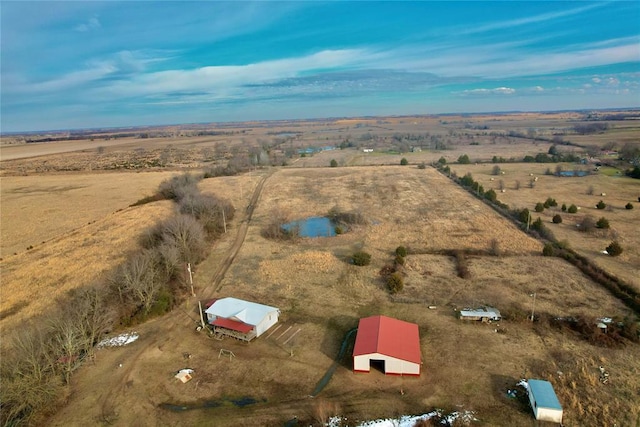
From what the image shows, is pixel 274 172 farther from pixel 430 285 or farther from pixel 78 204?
pixel 430 285

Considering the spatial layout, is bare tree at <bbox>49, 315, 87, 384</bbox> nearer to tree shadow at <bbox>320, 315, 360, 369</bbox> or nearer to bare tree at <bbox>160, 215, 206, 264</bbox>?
bare tree at <bbox>160, 215, 206, 264</bbox>

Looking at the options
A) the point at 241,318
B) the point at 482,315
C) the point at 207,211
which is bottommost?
the point at 482,315

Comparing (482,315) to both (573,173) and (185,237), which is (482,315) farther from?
(573,173)

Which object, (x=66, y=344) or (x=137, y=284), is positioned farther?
(x=137, y=284)

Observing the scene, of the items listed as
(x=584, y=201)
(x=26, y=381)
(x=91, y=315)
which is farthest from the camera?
(x=584, y=201)

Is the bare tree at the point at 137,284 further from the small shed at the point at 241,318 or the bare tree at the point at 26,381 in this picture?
the bare tree at the point at 26,381

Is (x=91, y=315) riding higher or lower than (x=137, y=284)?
lower

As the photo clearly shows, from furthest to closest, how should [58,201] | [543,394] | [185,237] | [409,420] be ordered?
1. [58,201]
2. [185,237]
3. [543,394]
4. [409,420]

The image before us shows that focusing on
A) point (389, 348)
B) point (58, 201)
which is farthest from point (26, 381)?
point (58, 201)

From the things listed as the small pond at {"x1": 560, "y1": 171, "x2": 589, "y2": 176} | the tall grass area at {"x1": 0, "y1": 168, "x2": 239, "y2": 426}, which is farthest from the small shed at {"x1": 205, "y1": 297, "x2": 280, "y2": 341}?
the small pond at {"x1": 560, "y1": 171, "x2": 589, "y2": 176}
